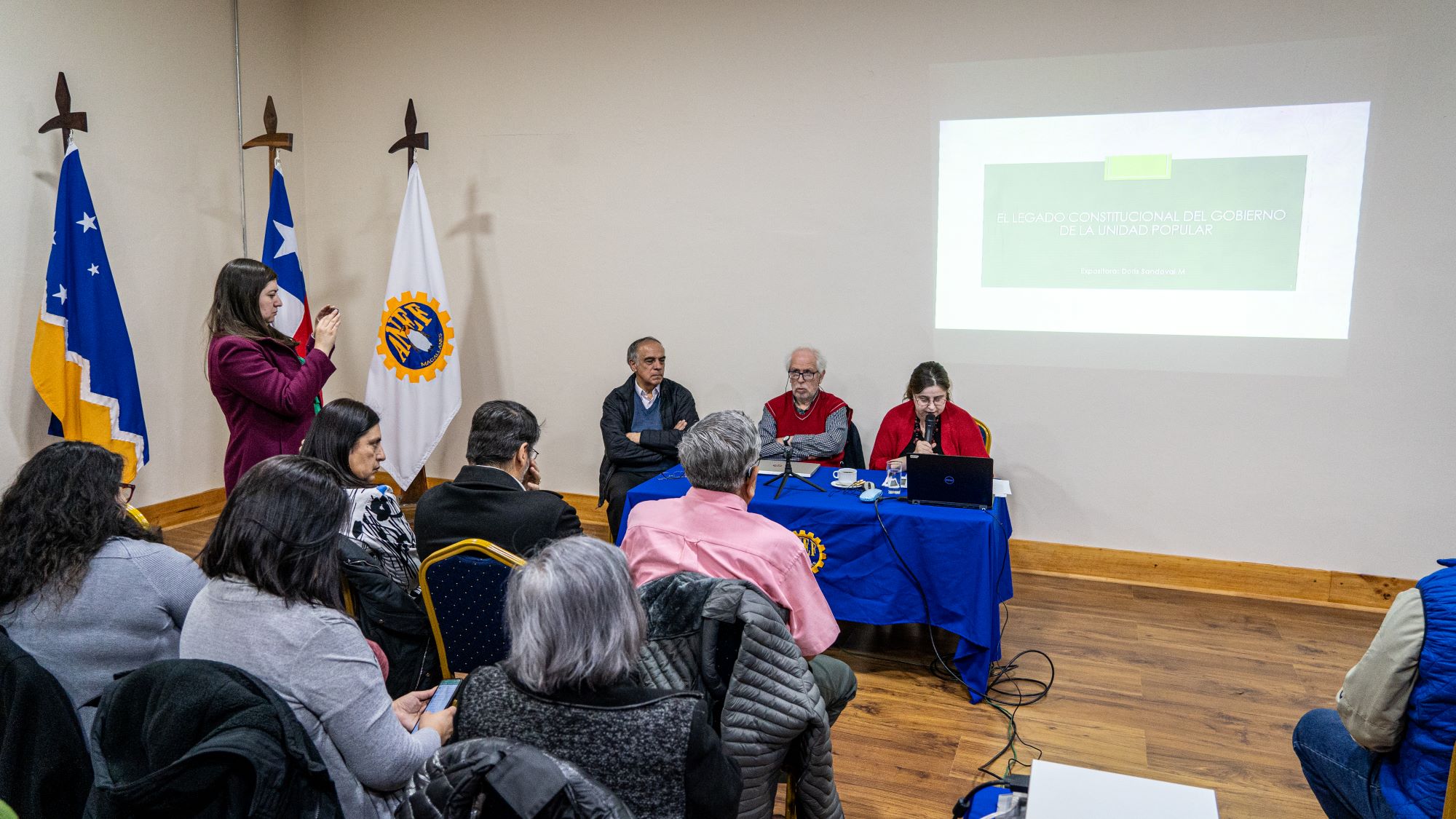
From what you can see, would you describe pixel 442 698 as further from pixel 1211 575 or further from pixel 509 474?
pixel 1211 575

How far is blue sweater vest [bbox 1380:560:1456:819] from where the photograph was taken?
1596mm

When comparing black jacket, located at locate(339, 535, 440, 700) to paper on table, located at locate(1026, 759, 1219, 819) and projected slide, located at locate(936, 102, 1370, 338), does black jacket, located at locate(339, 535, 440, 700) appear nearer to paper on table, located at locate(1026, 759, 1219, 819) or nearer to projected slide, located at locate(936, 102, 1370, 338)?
paper on table, located at locate(1026, 759, 1219, 819)

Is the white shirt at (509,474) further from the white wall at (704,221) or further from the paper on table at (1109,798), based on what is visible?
the white wall at (704,221)

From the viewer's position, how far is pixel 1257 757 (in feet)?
8.99

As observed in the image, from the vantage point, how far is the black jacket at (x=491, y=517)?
228cm

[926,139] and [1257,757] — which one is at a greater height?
[926,139]

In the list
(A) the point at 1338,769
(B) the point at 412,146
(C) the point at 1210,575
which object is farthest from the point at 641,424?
(A) the point at 1338,769

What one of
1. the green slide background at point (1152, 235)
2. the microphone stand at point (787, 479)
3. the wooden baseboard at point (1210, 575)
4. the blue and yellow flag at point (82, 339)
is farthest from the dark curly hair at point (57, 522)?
the green slide background at point (1152, 235)

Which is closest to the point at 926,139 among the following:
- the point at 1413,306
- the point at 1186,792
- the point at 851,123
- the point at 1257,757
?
the point at 851,123

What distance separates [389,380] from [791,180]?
2.45 m

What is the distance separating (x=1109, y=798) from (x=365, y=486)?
193 cm

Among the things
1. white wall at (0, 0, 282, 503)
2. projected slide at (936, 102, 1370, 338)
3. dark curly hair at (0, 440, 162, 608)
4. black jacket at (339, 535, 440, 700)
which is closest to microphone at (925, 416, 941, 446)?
projected slide at (936, 102, 1370, 338)

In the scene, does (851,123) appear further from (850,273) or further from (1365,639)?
(1365,639)

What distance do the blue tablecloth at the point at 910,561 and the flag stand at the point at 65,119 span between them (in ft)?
10.6
